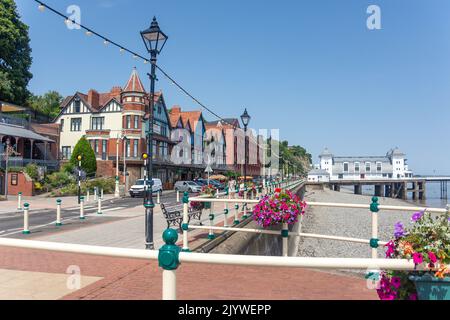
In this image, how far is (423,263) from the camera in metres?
2.60

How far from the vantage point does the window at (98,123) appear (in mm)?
47969

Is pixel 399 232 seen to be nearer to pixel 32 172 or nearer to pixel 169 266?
pixel 169 266

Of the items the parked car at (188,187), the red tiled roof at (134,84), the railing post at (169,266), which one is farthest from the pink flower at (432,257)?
the red tiled roof at (134,84)

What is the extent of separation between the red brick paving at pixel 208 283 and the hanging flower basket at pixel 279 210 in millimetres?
1163

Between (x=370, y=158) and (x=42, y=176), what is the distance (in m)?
137

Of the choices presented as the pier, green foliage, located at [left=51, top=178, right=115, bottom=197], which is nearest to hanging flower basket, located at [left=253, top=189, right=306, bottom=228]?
green foliage, located at [left=51, top=178, right=115, bottom=197]

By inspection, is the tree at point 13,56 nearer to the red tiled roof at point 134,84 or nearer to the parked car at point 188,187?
the red tiled roof at point 134,84

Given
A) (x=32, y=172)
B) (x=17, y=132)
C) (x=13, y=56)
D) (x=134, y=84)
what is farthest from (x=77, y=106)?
A: (x=32, y=172)

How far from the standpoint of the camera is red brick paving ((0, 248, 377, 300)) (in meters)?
5.07

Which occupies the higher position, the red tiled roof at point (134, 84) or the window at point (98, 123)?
the red tiled roof at point (134, 84)

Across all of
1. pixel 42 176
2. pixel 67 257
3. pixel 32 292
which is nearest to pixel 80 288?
pixel 32 292

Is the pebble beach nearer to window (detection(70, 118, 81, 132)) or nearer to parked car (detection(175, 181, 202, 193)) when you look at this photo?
parked car (detection(175, 181, 202, 193))
